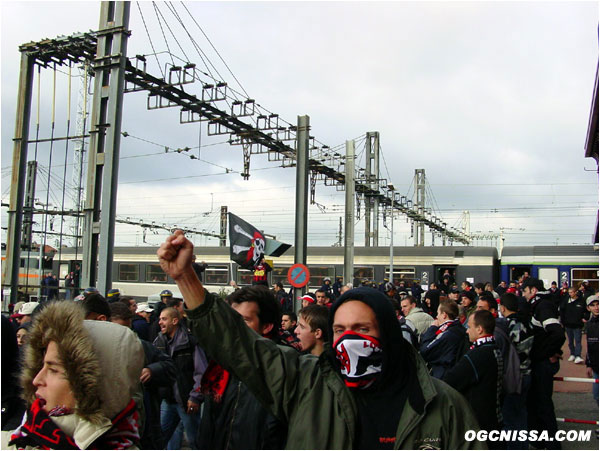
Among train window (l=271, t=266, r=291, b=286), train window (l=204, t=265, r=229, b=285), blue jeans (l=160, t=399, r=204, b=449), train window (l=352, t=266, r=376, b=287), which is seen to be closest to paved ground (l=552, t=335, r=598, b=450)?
blue jeans (l=160, t=399, r=204, b=449)

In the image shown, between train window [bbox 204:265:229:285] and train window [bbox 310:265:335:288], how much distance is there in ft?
15.3

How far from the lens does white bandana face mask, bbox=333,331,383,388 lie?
6.91 ft

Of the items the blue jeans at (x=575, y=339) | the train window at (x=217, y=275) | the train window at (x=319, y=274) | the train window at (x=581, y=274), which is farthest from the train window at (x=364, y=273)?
the blue jeans at (x=575, y=339)

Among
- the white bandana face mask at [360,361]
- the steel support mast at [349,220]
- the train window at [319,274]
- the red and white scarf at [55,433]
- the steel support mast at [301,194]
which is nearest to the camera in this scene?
the red and white scarf at [55,433]

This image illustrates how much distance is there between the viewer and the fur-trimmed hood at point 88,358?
2031mm

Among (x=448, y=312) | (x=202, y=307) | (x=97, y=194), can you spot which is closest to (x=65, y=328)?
(x=202, y=307)

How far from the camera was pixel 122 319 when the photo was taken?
179 inches

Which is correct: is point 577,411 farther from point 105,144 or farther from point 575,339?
point 105,144

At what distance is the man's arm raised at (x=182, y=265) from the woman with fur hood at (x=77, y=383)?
0.35 m

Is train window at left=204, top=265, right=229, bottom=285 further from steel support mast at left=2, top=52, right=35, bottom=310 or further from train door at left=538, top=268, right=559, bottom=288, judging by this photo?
steel support mast at left=2, top=52, right=35, bottom=310

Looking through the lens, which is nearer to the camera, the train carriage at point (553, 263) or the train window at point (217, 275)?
the train carriage at point (553, 263)

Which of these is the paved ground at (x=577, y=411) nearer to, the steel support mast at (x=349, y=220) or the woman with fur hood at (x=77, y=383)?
the woman with fur hood at (x=77, y=383)

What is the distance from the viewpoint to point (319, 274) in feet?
94.8

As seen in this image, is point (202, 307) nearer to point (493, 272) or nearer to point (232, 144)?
point (232, 144)
